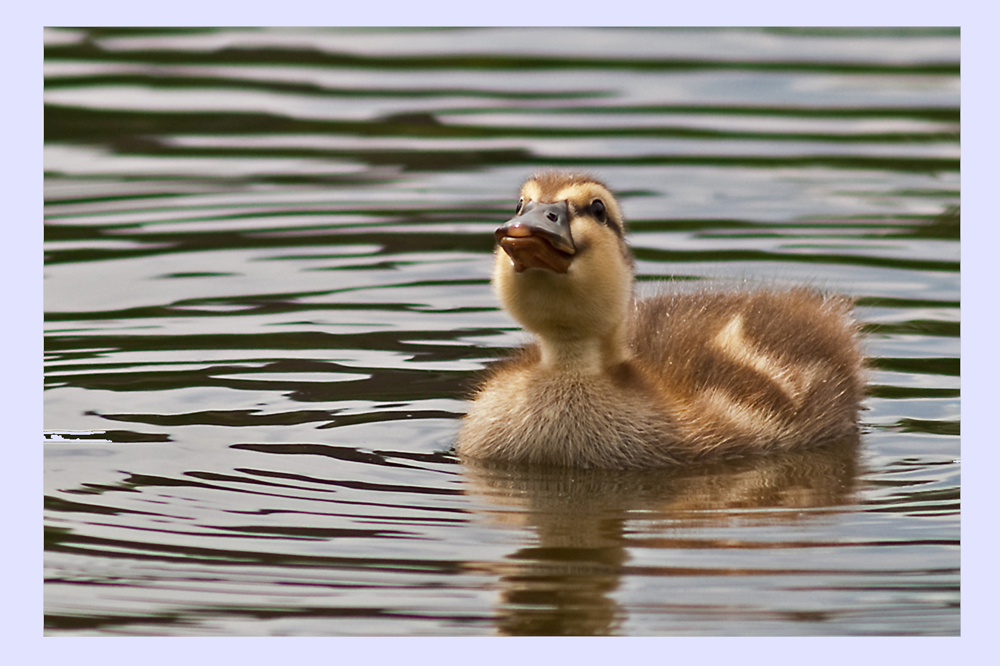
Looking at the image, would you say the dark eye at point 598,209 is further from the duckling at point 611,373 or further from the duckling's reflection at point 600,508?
the duckling's reflection at point 600,508

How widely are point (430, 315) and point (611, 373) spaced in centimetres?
290

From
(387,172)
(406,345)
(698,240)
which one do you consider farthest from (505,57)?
(406,345)

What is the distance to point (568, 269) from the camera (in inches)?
313

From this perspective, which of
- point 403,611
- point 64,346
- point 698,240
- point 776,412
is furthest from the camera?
point 698,240

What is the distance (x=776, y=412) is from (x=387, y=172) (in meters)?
6.89

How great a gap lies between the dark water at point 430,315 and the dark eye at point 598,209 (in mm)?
1237

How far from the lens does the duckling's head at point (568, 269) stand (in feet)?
25.6

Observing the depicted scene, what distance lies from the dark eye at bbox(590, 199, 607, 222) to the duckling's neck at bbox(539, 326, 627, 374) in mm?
565

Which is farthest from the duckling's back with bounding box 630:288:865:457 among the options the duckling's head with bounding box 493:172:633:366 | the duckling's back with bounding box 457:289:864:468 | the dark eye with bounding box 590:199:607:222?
the dark eye with bounding box 590:199:607:222

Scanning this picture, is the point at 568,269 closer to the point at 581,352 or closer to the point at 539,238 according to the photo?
the point at 539,238

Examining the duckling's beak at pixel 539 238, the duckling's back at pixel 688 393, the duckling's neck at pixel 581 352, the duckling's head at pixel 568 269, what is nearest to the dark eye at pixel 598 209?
the duckling's head at pixel 568 269

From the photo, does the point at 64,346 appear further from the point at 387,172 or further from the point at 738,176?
the point at 738,176

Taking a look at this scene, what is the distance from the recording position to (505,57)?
1861 cm

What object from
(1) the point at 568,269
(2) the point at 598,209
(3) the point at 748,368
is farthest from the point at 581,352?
(3) the point at 748,368
